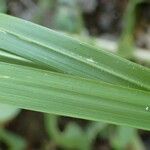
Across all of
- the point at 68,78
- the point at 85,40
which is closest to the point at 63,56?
the point at 68,78

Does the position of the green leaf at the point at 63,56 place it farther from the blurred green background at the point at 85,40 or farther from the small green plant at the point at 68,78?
the blurred green background at the point at 85,40

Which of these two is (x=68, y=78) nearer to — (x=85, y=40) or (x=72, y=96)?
(x=72, y=96)

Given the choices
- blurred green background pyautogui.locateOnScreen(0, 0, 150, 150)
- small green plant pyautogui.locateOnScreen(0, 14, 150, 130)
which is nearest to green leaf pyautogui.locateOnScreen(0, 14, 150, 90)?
small green plant pyautogui.locateOnScreen(0, 14, 150, 130)

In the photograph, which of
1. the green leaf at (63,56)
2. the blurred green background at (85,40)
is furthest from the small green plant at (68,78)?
the blurred green background at (85,40)

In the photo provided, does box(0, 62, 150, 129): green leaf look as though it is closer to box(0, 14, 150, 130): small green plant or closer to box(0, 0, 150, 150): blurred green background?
box(0, 14, 150, 130): small green plant

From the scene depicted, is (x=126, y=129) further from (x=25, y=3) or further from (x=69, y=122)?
(x=25, y=3)
